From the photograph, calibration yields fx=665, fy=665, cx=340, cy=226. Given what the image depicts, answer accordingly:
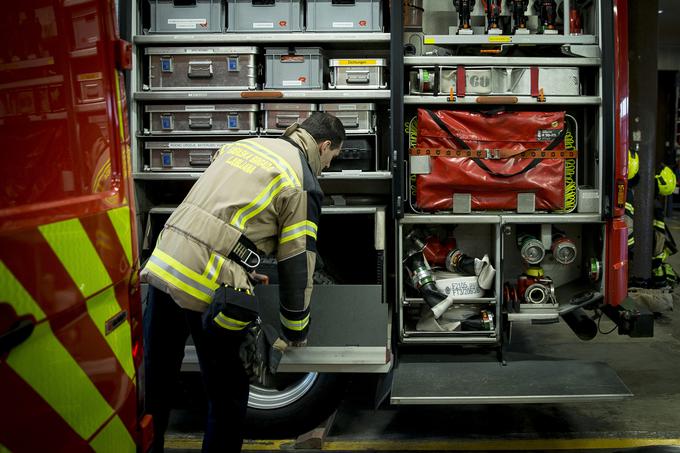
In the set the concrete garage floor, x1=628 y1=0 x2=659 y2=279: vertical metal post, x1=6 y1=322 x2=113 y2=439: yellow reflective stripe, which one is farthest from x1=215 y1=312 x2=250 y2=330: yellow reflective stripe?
x1=628 y1=0 x2=659 y2=279: vertical metal post

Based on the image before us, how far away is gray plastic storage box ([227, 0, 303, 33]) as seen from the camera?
4.32 meters

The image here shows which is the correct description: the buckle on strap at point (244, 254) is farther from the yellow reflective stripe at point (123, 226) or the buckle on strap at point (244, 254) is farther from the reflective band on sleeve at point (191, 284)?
the yellow reflective stripe at point (123, 226)

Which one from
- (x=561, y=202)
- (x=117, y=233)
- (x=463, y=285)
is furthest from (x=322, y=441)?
(x=117, y=233)

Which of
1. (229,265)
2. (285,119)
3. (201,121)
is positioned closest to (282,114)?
(285,119)

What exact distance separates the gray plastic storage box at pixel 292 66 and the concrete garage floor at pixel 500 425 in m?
2.26

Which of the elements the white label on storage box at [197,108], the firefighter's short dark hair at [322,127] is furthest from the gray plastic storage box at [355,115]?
the firefighter's short dark hair at [322,127]

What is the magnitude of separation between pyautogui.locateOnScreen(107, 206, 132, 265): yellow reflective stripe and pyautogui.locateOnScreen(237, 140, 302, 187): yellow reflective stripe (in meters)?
1.03

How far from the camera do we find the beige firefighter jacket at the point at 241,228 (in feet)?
9.30

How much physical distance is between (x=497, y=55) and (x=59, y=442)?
12.1ft

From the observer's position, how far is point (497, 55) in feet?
14.4

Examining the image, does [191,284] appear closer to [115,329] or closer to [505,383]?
[115,329]

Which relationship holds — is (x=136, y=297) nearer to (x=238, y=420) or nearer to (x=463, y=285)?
(x=238, y=420)

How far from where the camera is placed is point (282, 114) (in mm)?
4402

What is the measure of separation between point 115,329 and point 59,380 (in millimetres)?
318
